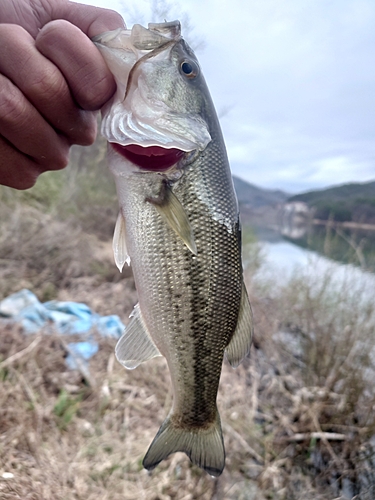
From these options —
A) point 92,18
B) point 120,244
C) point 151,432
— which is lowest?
point 151,432

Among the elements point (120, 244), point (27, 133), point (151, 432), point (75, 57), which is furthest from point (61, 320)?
point (75, 57)

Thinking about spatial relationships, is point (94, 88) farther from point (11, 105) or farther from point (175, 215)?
point (175, 215)

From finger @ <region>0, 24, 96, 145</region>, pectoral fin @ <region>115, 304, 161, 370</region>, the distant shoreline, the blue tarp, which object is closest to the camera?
finger @ <region>0, 24, 96, 145</region>

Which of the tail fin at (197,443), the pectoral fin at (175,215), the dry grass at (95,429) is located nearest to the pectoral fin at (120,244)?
the pectoral fin at (175,215)

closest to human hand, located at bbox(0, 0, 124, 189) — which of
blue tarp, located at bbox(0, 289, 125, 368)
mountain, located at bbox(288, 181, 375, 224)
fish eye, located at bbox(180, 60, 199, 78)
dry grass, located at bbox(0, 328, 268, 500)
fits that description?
fish eye, located at bbox(180, 60, 199, 78)

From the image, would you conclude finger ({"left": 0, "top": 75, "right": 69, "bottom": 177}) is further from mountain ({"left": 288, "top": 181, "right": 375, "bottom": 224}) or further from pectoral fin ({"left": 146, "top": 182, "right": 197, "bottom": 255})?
mountain ({"left": 288, "top": 181, "right": 375, "bottom": 224})

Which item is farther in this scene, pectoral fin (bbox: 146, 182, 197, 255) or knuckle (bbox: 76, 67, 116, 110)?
pectoral fin (bbox: 146, 182, 197, 255)
